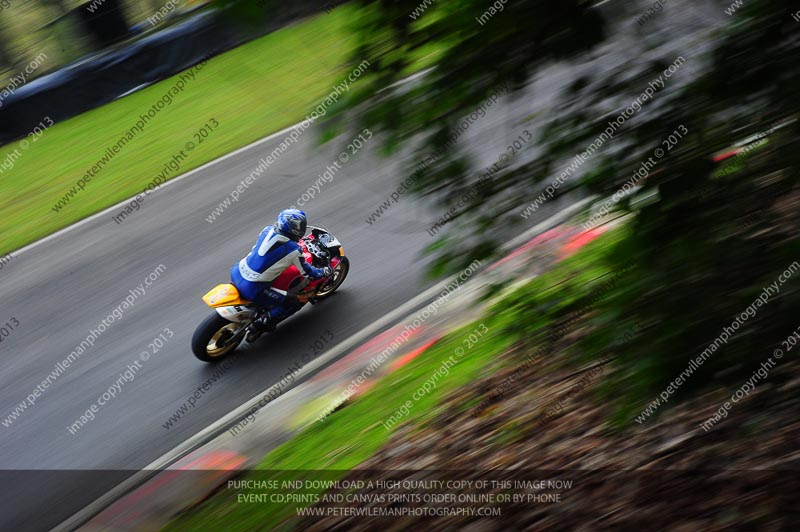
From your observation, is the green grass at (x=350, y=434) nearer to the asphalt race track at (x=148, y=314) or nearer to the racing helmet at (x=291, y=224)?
the asphalt race track at (x=148, y=314)

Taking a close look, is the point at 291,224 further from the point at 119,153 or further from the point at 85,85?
the point at 85,85

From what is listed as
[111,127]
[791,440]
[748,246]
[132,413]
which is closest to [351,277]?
[132,413]

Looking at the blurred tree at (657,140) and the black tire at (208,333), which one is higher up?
the blurred tree at (657,140)

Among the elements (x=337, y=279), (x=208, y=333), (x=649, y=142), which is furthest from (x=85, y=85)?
(x=649, y=142)

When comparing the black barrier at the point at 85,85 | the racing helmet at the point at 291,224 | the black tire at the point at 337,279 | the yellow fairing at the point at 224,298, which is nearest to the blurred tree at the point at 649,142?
the racing helmet at the point at 291,224

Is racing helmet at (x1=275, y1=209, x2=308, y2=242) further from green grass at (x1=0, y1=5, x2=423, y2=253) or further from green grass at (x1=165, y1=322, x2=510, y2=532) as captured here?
green grass at (x1=0, y1=5, x2=423, y2=253)

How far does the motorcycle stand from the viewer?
9109mm

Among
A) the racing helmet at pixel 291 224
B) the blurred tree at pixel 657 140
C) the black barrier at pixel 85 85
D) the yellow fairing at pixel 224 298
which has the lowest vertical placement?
the yellow fairing at pixel 224 298

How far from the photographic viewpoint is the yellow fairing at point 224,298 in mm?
9102

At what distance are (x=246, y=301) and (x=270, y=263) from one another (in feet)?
1.85

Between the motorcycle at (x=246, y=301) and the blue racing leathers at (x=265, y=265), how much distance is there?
0.09m

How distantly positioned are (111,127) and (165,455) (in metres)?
11.8

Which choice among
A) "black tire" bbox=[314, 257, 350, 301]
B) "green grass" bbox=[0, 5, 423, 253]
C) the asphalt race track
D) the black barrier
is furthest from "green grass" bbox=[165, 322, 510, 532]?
the black barrier

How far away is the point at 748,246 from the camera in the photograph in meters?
3.06
